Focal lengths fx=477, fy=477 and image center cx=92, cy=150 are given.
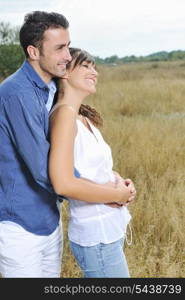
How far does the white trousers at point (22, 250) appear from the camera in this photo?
1.71 meters

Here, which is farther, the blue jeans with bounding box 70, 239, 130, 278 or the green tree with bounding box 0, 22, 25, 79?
the green tree with bounding box 0, 22, 25, 79

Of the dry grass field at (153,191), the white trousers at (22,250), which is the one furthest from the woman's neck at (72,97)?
the dry grass field at (153,191)

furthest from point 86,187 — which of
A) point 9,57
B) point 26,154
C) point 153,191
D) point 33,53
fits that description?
point 9,57

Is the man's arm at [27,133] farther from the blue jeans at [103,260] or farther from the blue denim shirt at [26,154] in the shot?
the blue jeans at [103,260]

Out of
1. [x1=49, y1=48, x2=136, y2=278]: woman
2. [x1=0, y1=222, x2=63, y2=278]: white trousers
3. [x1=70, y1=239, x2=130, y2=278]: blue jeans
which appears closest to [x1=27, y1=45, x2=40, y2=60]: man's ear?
[x1=49, y1=48, x2=136, y2=278]: woman

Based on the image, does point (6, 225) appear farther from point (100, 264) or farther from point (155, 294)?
point (155, 294)

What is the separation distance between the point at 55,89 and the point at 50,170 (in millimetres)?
327

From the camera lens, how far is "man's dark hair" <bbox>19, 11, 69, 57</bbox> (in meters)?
1.68

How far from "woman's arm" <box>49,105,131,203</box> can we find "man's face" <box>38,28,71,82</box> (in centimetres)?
14

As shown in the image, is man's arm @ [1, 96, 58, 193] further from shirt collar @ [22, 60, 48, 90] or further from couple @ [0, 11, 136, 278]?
shirt collar @ [22, 60, 48, 90]

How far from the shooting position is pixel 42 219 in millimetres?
1729

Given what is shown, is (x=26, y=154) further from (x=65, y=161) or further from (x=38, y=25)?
(x=38, y=25)

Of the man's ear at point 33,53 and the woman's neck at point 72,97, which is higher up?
the man's ear at point 33,53

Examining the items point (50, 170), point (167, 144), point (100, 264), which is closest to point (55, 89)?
point (50, 170)
